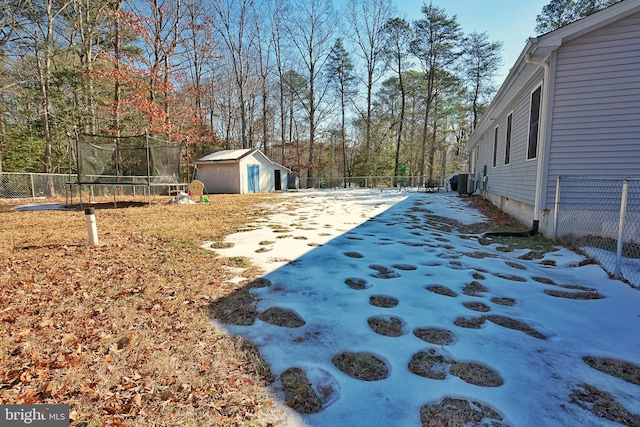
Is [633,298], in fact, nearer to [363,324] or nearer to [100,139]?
[363,324]

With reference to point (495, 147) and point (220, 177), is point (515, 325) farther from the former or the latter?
point (220, 177)

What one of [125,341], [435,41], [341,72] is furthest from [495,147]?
[341,72]

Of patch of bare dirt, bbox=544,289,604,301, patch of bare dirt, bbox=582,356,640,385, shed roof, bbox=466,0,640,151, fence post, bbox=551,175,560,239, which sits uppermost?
shed roof, bbox=466,0,640,151

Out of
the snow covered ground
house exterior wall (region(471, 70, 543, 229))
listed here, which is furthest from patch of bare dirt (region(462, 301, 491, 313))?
house exterior wall (region(471, 70, 543, 229))

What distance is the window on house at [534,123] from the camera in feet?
18.3

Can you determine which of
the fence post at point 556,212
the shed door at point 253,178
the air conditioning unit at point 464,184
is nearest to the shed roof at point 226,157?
the shed door at point 253,178

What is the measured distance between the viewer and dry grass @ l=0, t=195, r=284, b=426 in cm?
141

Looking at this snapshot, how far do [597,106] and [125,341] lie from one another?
685cm

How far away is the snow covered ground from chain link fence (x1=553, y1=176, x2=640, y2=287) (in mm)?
820

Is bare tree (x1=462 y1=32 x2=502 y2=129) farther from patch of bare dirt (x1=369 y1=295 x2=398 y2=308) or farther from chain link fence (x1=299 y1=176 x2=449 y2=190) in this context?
patch of bare dirt (x1=369 y1=295 x2=398 y2=308)

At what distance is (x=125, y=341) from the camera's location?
76.7 inches

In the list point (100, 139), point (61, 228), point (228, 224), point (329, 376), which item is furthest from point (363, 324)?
point (100, 139)

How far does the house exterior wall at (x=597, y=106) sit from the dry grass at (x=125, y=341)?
18.1 ft

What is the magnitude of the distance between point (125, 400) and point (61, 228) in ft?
18.4
